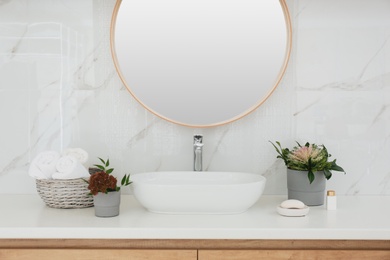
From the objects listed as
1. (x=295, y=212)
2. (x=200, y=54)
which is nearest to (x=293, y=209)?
(x=295, y=212)

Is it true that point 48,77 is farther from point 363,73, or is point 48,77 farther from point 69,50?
point 363,73

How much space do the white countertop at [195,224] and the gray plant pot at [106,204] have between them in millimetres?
25

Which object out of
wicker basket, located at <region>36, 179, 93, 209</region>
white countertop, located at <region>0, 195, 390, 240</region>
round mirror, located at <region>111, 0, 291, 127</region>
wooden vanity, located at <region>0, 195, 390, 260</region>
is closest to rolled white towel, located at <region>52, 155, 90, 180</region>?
wicker basket, located at <region>36, 179, 93, 209</region>

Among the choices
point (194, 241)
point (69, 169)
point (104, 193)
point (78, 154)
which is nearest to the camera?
point (194, 241)

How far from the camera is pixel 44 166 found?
1725 mm

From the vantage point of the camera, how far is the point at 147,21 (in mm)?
1980

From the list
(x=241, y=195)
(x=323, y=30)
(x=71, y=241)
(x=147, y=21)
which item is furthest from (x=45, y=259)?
(x=323, y=30)

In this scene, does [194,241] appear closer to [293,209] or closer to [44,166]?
[293,209]

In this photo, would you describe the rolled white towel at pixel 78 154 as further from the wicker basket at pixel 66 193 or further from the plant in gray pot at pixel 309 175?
the plant in gray pot at pixel 309 175

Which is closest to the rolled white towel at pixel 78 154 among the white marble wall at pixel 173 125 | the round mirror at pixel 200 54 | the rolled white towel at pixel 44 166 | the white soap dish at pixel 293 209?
the rolled white towel at pixel 44 166

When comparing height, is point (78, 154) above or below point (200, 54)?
below

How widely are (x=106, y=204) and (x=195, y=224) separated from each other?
320 millimetres

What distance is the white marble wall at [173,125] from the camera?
2.01 metres

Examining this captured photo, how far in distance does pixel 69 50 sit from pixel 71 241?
0.90m
